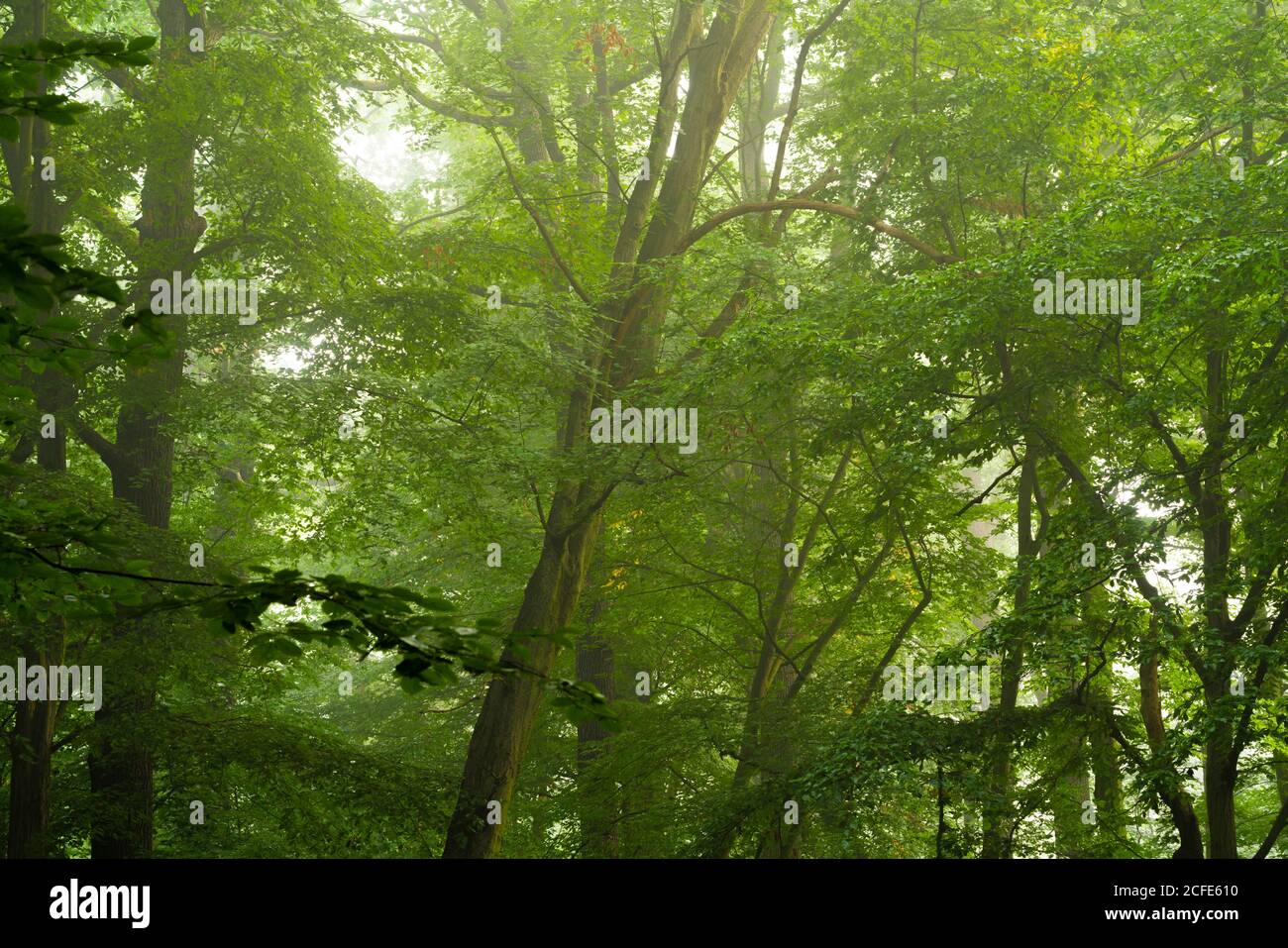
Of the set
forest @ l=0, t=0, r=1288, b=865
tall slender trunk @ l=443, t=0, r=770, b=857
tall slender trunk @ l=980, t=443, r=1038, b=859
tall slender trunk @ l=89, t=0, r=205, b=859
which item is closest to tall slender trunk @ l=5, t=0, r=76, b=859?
forest @ l=0, t=0, r=1288, b=865

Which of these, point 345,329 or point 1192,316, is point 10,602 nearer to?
point 1192,316

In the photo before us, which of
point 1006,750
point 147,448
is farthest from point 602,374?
point 1006,750

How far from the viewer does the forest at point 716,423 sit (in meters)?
7.01

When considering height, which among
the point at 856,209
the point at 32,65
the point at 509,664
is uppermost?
the point at 856,209

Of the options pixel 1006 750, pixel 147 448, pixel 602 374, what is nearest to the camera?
pixel 1006 750

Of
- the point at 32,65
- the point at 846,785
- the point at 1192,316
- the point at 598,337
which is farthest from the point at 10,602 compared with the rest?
the point at 598,337

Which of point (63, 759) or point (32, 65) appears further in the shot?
point (63, 759)

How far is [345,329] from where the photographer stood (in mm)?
11031

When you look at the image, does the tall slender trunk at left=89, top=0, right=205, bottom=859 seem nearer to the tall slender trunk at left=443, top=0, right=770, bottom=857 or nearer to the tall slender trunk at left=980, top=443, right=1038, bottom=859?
the tall slender trunk at left=443, top=0, right=770, bottom=857

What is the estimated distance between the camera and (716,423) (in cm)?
1034

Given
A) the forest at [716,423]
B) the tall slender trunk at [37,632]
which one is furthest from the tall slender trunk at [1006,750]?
the tall slender trunk at [37,632]

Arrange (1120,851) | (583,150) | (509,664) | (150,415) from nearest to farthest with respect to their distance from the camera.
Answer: (509,664), (1120,851), (150,415), (583,150)

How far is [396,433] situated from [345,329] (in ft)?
5.12

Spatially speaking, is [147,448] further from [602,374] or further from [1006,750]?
[1006,750]
